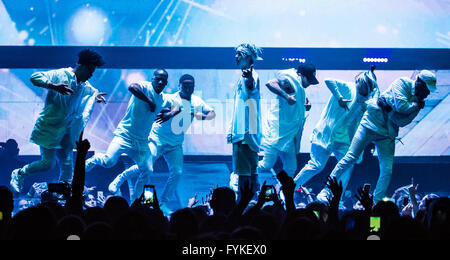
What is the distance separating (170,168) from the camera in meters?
6.26

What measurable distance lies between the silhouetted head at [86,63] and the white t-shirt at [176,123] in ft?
3.46

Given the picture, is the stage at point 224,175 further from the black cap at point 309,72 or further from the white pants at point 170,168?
the black cap at point 309,72

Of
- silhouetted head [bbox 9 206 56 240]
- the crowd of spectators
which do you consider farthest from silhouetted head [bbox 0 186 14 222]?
silhouetted head [bbox 9 206 56 240]

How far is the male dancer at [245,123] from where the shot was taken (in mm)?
5023

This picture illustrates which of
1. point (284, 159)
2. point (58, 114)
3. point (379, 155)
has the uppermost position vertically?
point (58, 114)

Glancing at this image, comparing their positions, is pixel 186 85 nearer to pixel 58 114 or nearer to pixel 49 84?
pixel 58 114

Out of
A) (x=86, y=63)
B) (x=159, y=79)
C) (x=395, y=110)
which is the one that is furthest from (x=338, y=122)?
(x=86, y=63)

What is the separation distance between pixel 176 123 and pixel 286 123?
1412mm

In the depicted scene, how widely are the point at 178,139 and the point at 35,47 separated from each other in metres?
Answer: 3.70

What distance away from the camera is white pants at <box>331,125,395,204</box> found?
18.9 feet

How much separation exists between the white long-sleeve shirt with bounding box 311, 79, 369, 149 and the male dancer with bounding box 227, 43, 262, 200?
1725 millimetres

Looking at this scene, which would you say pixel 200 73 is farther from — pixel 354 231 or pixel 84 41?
pixel 354 231

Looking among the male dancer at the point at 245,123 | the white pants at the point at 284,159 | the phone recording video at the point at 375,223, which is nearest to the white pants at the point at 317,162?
the white pants at the point at 284,159
